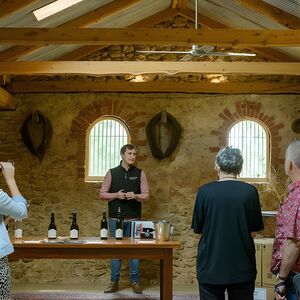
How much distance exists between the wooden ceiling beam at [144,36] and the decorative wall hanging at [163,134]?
216 cm

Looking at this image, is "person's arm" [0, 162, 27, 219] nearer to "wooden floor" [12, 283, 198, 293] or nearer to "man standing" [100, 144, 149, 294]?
"man standing" [100, 144, 149, 294]

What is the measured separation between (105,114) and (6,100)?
1.36 m

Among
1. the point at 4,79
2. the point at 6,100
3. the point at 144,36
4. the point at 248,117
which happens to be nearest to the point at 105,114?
the point at 6,100

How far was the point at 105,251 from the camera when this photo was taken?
15.3 feet

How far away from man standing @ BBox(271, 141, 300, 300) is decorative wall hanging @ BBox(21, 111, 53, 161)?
511 centimetres

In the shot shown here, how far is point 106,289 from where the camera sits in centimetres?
682

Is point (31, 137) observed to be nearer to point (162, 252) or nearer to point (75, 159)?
point (75, 159)

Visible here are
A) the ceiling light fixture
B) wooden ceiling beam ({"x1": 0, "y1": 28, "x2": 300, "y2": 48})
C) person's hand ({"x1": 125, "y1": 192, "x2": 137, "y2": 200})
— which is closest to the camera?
wooden ceiling beam ({"x1": 0, "y1": 28, "x2": 300, "y2": 48})

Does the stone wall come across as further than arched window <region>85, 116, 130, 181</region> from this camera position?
No

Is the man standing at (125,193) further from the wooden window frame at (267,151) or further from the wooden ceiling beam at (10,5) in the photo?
the wooden ceiling beam at (10,5)

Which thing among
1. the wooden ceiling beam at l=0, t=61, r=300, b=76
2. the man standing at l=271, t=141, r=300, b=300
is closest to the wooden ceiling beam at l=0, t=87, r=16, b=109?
the wooden ceiling beam at l=0, t=61, r=300, b=76

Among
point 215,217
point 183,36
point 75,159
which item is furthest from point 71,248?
point 75,159

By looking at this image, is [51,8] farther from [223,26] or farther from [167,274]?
[167,274]

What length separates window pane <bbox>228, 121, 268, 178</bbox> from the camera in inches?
297
